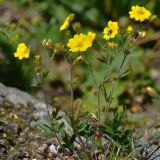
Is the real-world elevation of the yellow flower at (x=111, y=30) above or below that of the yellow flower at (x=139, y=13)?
below

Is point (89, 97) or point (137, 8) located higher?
point (137, 8)

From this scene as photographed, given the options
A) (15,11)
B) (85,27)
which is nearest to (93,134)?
(85,27)

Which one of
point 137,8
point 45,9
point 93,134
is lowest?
point 93,134

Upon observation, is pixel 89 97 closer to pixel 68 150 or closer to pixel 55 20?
pixel 55 20

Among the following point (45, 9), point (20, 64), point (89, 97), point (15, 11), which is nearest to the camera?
point (20, 64)

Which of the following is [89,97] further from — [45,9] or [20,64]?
[45,9]

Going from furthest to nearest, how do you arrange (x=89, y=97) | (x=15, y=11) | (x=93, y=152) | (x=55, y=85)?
(x=15, y=11)
(x=55, y=85)
(x=89, y=97)
(x=93, y=152)

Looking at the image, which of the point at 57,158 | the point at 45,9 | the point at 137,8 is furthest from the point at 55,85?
the point at 137,8

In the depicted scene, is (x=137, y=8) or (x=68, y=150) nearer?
(x=137, y=8)

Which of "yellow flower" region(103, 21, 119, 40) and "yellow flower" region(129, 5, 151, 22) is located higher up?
"yellow flower" region(129, 5, 151, 22)
